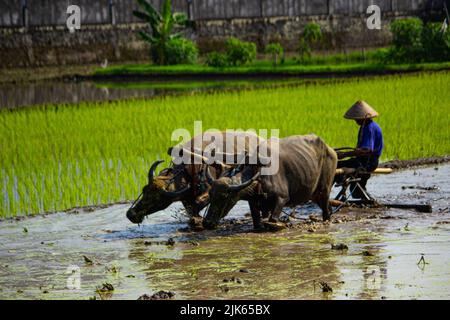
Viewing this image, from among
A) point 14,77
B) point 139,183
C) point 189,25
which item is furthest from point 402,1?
point 139,183

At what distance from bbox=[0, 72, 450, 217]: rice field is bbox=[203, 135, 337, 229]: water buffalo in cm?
230

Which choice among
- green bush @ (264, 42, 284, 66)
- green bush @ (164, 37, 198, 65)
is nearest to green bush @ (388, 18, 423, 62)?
green bush @ (264, 42, 284, 66)

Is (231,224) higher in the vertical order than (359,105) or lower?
lower

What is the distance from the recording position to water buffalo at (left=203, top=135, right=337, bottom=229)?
863cm

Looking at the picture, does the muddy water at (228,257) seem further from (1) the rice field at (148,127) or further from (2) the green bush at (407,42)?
(2) the green bush at (407,42)

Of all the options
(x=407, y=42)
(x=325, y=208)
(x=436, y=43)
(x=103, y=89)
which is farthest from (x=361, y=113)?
(x=407, y=42)

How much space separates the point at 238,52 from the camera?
83.1ft

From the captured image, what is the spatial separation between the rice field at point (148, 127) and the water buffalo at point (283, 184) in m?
2.30

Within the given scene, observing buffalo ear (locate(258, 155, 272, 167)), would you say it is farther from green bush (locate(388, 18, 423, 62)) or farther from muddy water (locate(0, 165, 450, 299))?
green bush (locate(388, 18, 423, 62))

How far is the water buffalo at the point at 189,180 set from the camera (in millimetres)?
9070

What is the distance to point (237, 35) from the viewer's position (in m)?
28.1

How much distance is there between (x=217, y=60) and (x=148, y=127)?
413 inches
